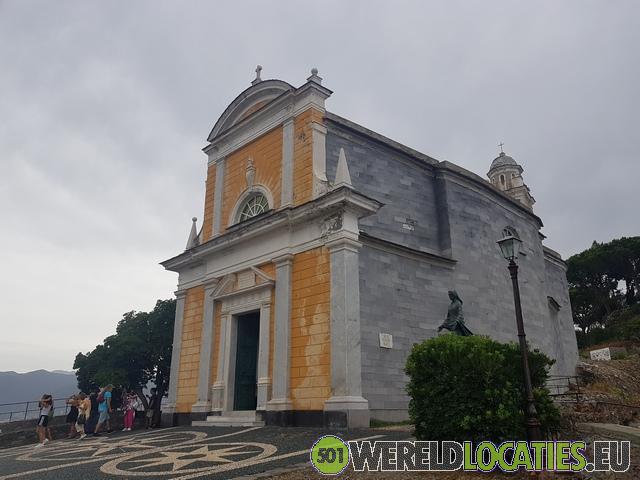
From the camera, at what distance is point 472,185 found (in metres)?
18.5

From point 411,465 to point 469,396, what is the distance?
1.16m

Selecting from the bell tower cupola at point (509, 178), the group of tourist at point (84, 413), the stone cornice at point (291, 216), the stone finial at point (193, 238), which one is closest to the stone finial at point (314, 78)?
the stone cornice at point (291, 216)

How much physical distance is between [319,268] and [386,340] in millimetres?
2689

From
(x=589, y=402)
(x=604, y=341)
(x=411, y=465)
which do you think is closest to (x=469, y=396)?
(x=411, y=465)


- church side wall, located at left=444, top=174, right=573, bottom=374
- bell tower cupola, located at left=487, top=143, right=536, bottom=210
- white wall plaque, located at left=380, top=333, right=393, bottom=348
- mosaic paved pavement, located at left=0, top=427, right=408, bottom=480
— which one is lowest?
mosaic paved pavement, located at left=0, top=427, right=408, bottom=480

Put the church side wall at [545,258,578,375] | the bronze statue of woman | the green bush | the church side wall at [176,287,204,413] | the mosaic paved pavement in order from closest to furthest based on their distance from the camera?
the green bush → the mosaic paved pavement → the bronze statue of woman → the church side wall at [176,287,204,413] → the church side wall at [545,258,578,375]

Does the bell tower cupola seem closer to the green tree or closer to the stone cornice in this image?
the stone cornice

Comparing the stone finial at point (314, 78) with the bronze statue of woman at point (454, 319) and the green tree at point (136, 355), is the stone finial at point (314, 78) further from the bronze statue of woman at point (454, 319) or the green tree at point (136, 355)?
the green tree at point (136, 355)

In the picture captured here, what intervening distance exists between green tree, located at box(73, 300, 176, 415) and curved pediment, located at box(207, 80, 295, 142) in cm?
1773

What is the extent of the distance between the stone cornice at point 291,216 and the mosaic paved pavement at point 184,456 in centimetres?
546

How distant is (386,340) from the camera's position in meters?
12.9

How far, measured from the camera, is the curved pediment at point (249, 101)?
1623 centimetres

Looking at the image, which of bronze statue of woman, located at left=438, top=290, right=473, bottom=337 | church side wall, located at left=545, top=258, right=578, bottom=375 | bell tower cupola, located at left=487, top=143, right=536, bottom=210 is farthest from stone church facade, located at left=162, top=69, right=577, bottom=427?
bell tower cupola, located at left=487, top=143, right=536, bottom=210

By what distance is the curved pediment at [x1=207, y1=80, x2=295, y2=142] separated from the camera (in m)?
16.2
